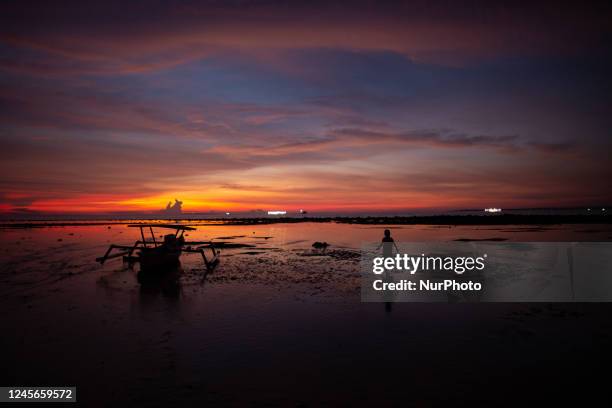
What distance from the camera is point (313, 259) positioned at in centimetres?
3131

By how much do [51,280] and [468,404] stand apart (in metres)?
24.6

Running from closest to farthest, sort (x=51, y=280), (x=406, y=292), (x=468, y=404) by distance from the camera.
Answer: (x=468, y=404), (x=406, y=292), (x=51, y=280)

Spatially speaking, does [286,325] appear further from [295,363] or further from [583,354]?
[583,354]

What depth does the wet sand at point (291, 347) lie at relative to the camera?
8.70 m

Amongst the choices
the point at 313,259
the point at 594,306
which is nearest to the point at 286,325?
the point at 594,306

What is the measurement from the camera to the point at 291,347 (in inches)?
452

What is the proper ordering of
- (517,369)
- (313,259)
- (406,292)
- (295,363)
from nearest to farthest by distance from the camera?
(517,369)
(295,363)
(406,292)
(313,259)

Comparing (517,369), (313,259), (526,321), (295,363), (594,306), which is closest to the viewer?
(517,369)

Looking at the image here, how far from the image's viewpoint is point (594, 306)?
1569cm

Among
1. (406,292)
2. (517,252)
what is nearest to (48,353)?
(406,292)

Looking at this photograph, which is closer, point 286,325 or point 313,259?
point 286,325

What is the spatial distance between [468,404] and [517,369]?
2603 mm

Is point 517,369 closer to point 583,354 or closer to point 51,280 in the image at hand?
point 583,354

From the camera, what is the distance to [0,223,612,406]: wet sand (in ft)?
28.6
